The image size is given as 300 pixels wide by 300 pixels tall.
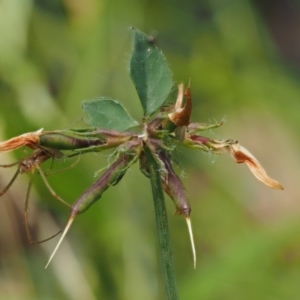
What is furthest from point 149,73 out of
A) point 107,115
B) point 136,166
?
point 136,166

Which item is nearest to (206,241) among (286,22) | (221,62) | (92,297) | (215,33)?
(92,297)

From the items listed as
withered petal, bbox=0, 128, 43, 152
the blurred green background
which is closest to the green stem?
withered petal, bbox=0, 128, 43, 152

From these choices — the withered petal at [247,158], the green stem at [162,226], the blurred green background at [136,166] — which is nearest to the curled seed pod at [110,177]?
the green stem at [162,226]

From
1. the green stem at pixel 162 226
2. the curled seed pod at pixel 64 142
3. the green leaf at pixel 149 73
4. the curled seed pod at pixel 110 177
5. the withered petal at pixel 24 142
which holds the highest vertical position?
the green leaf at pixel 149 73

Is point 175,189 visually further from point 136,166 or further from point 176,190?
point 136,166

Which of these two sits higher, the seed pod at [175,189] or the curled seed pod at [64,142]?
the curled seed pod at [64,142]

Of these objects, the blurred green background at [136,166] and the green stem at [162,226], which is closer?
the green stem at [162,226]

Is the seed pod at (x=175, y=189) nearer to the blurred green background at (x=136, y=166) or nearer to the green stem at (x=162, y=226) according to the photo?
the green stem at (x=162, y=226)

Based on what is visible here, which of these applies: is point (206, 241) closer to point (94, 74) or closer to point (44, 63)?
point (94, 74)
